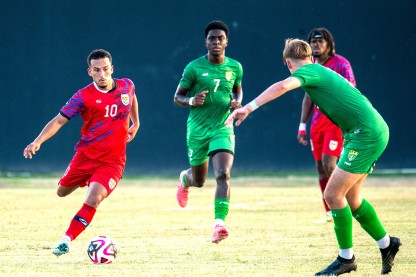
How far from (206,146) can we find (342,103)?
3.08 m

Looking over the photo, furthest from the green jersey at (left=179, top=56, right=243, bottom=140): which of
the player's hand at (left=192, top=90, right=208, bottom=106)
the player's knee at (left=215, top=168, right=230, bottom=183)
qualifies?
the player's knee at (left=215, top=168, right=230, bottom=183)

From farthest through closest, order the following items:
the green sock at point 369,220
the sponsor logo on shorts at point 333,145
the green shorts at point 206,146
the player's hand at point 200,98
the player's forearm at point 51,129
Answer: the sponsor logo on shorts at point 333,145, the green shorts at point 206,146, the player's hand at point 200,98, the player's forearm at point 51,129, the green sock at point 369,220

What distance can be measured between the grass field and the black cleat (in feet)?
0.49

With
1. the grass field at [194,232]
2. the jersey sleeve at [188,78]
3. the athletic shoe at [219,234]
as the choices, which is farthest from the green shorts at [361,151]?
the jersey sleeve at [188,78]

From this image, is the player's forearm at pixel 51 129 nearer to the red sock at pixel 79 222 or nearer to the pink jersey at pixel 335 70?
the red sock at pixel 79 222

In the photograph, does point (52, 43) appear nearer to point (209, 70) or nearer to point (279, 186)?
point (279, 186)

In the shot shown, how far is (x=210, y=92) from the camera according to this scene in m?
10.5

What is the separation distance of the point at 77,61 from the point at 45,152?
211cm

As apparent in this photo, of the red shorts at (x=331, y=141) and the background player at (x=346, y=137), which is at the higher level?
the background player at (x=346, y=137)

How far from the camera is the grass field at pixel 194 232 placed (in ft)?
26.6

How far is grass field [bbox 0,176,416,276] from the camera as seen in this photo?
811 centimetres

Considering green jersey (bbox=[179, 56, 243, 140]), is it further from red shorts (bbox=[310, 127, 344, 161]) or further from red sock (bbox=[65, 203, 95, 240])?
red sock (bbox=[65, 203, 95, 240])

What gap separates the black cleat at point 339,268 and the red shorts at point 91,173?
8.28 ft

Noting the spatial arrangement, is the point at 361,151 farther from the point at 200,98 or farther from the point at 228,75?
the point at 228,75
